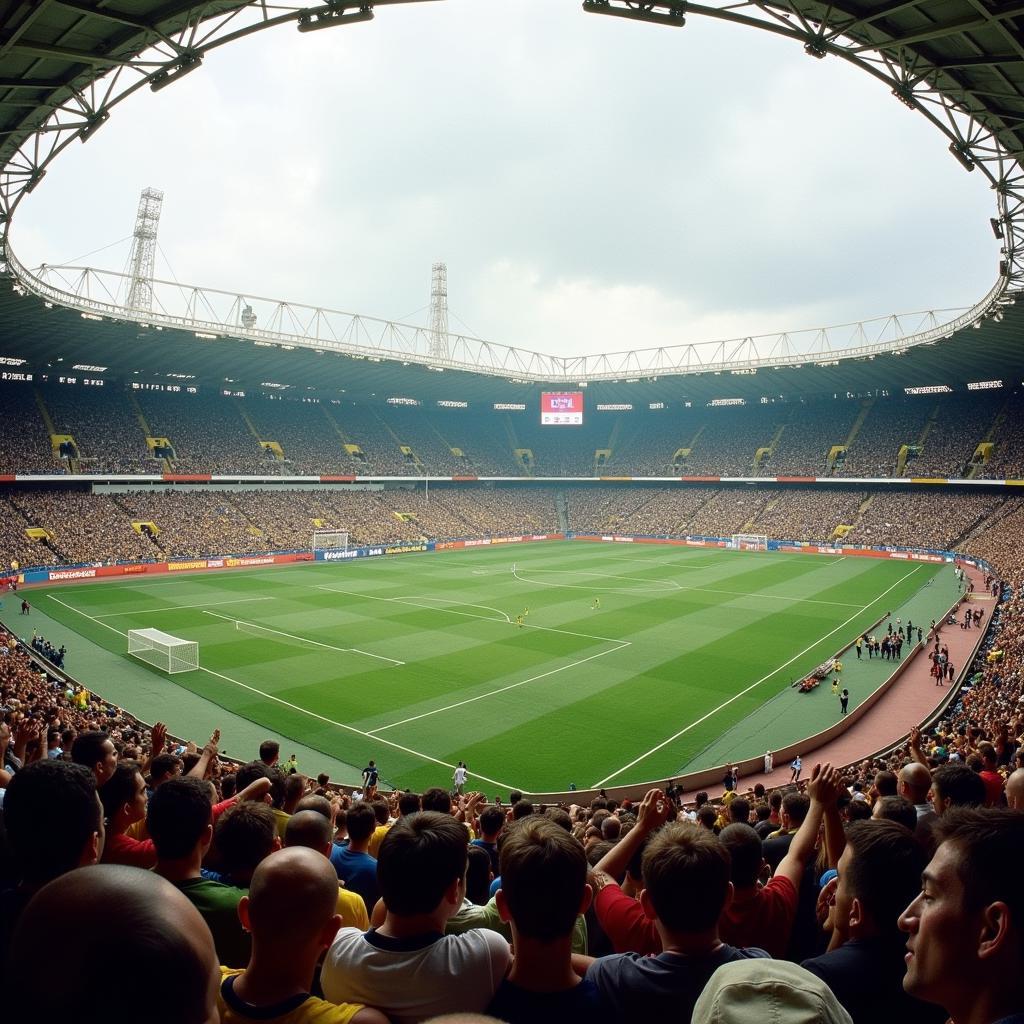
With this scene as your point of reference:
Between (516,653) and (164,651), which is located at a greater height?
(516,653)

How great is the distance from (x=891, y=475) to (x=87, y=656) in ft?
248

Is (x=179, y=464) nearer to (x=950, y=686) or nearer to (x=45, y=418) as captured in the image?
(x=45, y=418)

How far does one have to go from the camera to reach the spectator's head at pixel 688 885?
318 centimetres

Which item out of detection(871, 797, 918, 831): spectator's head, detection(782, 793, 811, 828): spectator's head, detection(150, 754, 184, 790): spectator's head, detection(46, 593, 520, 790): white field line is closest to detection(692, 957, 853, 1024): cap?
detection(871, 797, 918, 831): spectator's head

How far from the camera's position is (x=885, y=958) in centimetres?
332

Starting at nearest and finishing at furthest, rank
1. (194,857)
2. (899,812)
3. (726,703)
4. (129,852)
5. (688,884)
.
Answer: (688,884) → (194,857) → (129,852) → (899,812) → (726,703)

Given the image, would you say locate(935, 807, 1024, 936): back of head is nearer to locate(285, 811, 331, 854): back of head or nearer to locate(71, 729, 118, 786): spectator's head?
locate(285, 811, 331, 854): back of head

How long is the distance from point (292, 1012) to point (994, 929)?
2599 millimetres

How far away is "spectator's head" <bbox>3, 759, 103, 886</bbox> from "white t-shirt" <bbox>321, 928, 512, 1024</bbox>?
136 centimetres

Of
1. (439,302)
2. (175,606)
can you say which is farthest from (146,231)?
(175,606)

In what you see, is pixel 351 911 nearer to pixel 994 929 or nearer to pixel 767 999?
pixel 767 999

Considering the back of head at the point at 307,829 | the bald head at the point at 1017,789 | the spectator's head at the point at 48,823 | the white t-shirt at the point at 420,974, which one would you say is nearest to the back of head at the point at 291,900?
the white t-shirt at the point at 420,974

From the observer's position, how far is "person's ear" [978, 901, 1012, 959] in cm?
231

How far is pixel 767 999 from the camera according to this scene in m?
1.97
